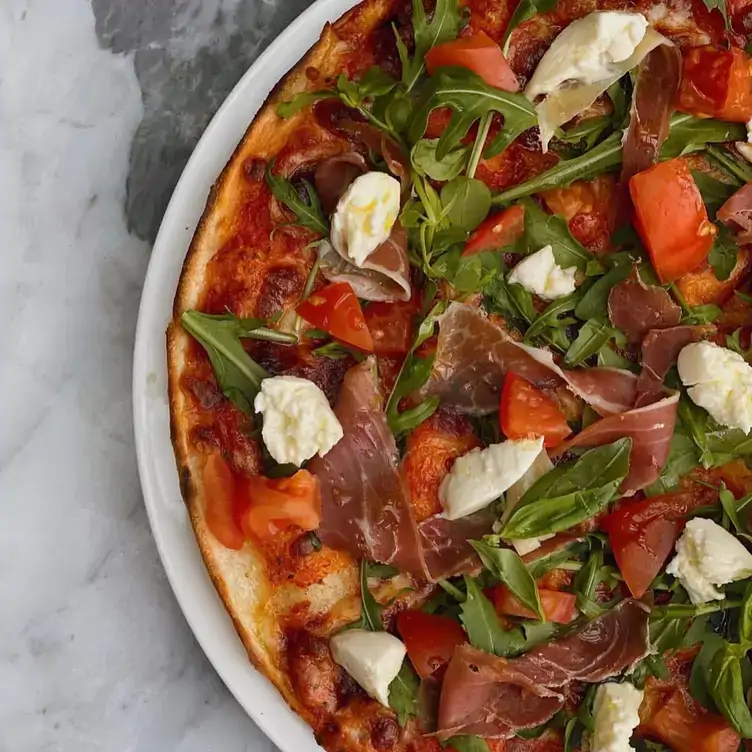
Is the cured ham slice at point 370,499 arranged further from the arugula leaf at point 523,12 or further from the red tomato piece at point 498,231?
the arugula leaf at point 523,12

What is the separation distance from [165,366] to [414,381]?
0.51m

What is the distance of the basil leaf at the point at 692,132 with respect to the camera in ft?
6.75

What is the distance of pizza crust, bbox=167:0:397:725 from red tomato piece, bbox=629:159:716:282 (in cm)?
63

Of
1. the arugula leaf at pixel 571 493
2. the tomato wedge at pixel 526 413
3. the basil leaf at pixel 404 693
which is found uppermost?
the tomato wedge at pixel 526 413

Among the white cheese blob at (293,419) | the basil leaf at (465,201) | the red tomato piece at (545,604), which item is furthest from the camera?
the red tomato piece at (545,604)

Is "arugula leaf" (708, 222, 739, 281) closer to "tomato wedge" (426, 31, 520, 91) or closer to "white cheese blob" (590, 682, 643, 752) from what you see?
"tomato wedge" (426, 31, 520, 91)

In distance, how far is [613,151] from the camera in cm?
202

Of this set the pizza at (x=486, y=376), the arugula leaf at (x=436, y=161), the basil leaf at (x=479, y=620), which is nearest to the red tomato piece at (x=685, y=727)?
the pizza at (x=486, y=376)

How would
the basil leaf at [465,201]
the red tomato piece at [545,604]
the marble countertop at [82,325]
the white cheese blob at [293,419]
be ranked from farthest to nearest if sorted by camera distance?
the marble countertop at [82,325] → the red tomato piece at [545,604] → the basil leaf at [465,201] → the white cheese blob at [293,419]

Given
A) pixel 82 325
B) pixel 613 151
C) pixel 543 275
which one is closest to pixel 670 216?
pixel 613 151

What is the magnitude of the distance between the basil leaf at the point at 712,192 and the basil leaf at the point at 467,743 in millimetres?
1196

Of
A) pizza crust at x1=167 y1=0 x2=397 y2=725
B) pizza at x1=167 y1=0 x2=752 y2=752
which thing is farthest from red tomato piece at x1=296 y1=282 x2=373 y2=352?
pizza crust at x1=167 y1=0 x2=397 y2=725

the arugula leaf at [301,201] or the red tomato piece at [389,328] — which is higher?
the arugula leaf at [301,201]

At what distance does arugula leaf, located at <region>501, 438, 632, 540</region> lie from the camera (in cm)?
198
